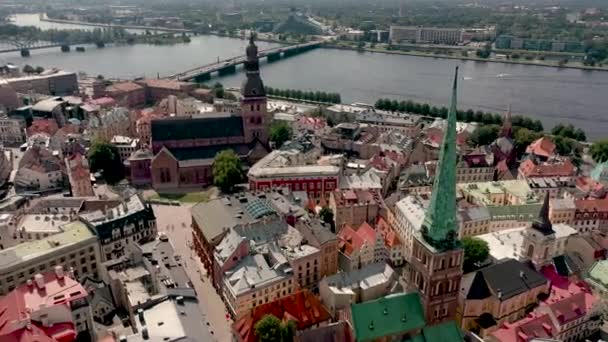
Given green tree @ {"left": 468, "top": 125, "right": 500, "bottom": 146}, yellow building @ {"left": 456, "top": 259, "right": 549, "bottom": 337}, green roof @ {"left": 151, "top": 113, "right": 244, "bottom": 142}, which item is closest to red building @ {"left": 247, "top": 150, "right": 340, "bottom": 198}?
green roof @ {"left": 151, "top": 113, "right": 244, "bottom": 142}

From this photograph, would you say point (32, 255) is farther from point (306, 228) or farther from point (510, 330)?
point (510, 330)

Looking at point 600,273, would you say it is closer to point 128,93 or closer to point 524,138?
point 524,138

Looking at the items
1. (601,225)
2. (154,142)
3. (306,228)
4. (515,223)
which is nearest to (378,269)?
(306,228)

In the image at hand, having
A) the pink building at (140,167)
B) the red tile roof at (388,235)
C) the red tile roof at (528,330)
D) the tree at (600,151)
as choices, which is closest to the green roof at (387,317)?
the red tile roof at (528,330)

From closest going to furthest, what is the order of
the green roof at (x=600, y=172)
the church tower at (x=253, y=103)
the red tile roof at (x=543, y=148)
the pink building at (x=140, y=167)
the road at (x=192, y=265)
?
the road at (x=192, y=265)
the green roof at (x=600, y=172)
the pink building at (x=140, y=167)
the church tower at (x=253, y=103)
the red tile roof at (x=543, y=148)

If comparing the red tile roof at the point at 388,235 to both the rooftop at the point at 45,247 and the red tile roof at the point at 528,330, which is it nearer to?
the red tile roof at the point at 528,330

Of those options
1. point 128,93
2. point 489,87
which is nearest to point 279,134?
point 128,93
